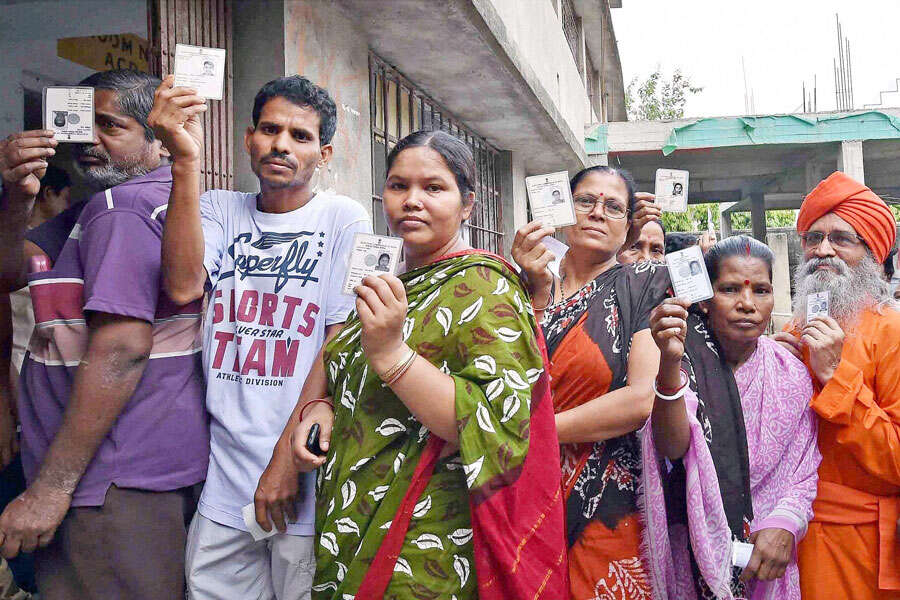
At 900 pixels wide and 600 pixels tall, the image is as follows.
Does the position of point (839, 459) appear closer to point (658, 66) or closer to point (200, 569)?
point (200, 569)

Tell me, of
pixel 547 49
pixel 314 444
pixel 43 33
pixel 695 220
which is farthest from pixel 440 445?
pixel 695 220

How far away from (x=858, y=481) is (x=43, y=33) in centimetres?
493

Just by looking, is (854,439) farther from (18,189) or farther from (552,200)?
(18,189)

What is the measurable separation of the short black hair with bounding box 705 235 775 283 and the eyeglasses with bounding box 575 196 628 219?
388 millimetres

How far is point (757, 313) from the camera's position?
244 centimetres

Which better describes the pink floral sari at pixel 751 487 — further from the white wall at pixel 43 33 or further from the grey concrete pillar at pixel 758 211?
the grey concrete pillar at pixel 758 211

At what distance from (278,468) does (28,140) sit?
112 centimetres

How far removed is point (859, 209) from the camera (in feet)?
8.70

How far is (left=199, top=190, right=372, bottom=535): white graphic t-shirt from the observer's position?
6.75ft

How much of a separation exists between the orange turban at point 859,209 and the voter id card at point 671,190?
540 millimetres

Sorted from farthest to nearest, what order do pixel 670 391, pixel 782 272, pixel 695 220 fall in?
pixel 695 220
pixel 782 272
pixel 670 391

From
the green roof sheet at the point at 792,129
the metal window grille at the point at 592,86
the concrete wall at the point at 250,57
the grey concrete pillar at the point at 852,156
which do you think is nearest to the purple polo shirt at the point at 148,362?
the concrete wall at the point at 250,57

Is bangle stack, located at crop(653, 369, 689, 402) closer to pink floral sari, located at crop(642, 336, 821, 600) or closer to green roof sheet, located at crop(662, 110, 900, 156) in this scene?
pink floral sari, located at crop(642, 336, 821, 600)

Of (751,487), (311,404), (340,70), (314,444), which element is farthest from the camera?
(340,70)
